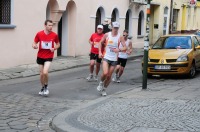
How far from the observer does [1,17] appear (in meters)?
15.1

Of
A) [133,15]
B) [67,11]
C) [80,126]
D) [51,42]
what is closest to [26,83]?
[51,42]

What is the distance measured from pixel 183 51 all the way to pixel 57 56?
7382 mm

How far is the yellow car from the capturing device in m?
13.9

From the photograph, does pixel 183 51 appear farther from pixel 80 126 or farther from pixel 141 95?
pixel 80 126

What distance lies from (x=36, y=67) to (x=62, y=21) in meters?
5.01

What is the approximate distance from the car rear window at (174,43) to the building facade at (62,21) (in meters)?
5.03

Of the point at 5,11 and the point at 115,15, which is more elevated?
the point at 115,15

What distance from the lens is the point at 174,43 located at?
50.3ft

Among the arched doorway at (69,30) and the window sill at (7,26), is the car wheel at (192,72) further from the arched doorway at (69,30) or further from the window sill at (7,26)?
the arched doorway at (69,30)

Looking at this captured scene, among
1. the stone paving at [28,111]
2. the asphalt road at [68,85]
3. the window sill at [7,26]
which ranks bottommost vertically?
the stone paving at [28,111]

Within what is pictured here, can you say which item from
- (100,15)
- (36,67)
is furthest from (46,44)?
(100,15)

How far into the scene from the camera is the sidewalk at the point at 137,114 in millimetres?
6844

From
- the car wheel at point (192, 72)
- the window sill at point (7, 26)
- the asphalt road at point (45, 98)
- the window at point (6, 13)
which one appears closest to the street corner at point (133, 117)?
the asphalt road at point (45, 98)

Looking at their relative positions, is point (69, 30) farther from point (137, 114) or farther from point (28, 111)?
point (137, 114)
